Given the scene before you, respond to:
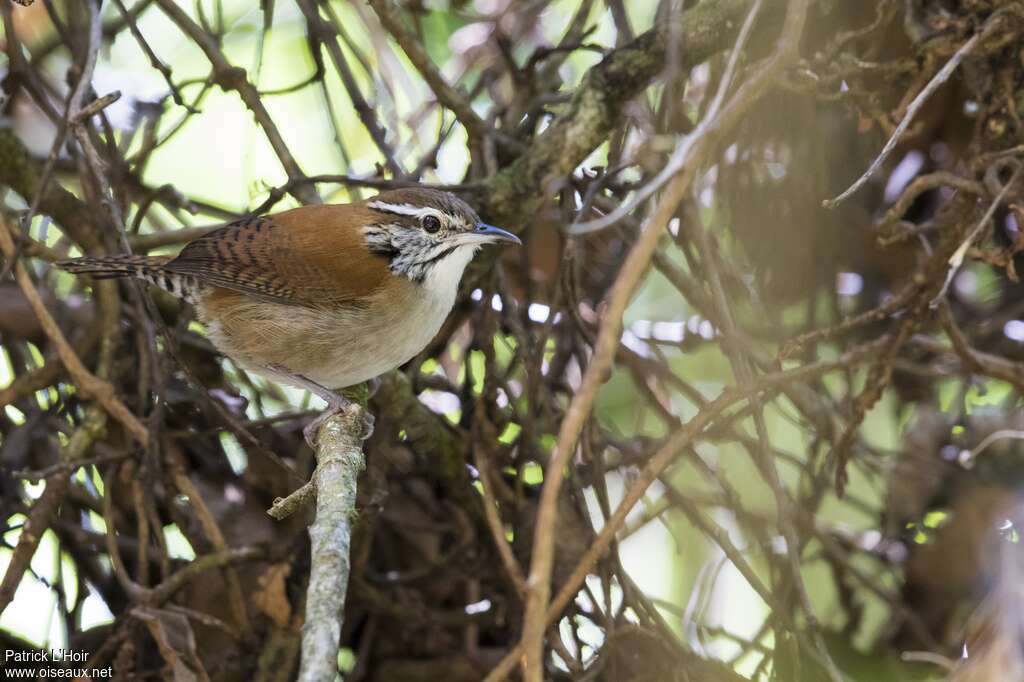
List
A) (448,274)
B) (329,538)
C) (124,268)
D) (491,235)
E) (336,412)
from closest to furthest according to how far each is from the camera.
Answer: (329,538)
(336,412)
(124,268)
(491,235)
(448,274)

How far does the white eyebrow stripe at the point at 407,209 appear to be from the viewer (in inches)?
150

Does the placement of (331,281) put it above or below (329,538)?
above

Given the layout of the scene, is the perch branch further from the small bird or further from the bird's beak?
the bird's beak

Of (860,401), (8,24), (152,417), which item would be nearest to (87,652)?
(152,417)

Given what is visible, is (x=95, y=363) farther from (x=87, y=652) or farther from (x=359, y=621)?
(x=359, y=621)

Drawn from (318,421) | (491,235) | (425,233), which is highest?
(425,233)

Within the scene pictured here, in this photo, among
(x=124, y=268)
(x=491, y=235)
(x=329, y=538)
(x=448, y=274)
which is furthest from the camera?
(x=448, y=274)

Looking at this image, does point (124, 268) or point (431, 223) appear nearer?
point (124, 268)

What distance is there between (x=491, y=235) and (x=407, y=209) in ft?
1.27

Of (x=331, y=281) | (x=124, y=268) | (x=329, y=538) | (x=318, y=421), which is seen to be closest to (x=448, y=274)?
(x=331, y=281)

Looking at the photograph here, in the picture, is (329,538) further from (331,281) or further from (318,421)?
(331,281)

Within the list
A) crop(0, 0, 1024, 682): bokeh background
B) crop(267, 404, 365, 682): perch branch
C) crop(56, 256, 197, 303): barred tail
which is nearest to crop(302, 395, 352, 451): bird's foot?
crop(0, 0, 1024, 682): bokeh background

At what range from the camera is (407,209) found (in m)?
3.84

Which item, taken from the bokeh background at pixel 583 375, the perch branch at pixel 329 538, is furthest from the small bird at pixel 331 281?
the perch branch at pixel 329 538
